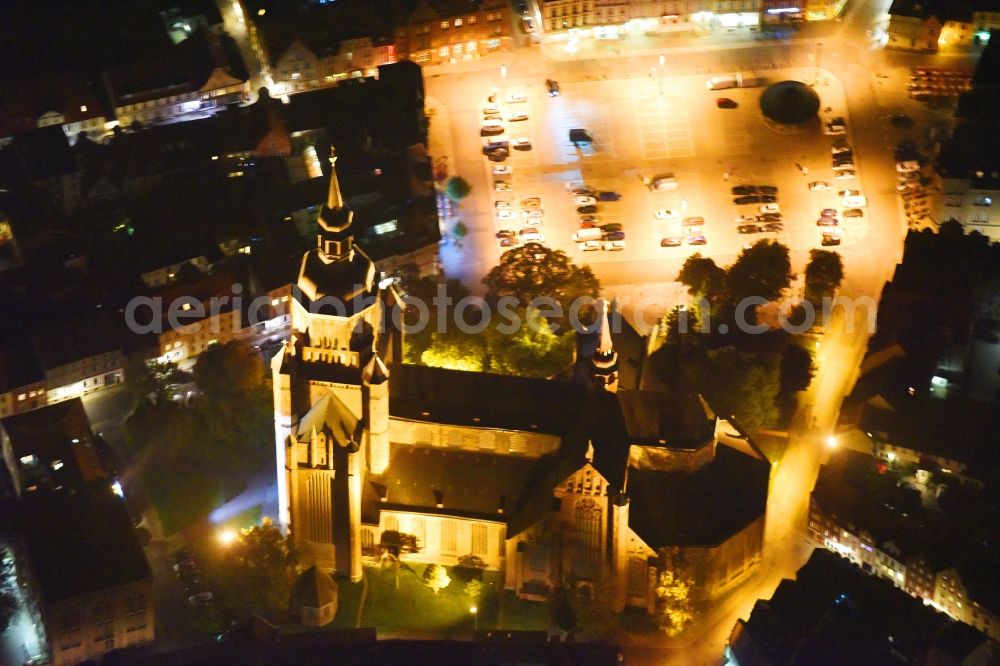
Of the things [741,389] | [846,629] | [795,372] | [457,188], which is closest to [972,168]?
[795,372]

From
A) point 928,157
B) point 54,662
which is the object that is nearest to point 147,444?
point 54,662

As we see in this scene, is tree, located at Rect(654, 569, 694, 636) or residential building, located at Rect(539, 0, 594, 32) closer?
tree, located at Rect(654, 569, 694, 636)

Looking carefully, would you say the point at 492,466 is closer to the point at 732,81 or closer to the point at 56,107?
the point at 732,81

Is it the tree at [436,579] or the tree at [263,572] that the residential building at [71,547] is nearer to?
the tree at [263,572]

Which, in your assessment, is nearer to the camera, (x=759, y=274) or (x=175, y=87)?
(x=759, y=274)

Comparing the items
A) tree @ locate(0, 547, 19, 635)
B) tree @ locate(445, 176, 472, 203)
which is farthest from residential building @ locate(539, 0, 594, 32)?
tree @ locate(0, 547, 19, 635)

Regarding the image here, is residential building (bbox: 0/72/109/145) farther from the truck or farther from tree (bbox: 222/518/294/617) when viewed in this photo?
tree (bbox: 222/518/294/617)
